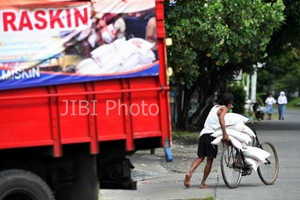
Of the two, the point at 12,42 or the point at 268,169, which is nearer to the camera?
the point at 12,42

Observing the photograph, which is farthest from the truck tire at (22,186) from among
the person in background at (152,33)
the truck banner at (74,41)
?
the person in background at (152,33)

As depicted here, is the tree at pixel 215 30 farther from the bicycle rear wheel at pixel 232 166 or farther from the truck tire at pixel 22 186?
the truck tire at pixel 22 186

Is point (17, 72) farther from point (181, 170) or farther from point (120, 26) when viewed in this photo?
point (181, 170)

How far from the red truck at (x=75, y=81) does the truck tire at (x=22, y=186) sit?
0.4 inches

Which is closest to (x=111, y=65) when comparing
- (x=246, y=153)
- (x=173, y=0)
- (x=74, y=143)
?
(x=74, y=143)

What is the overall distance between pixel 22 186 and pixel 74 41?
1628 millimetres

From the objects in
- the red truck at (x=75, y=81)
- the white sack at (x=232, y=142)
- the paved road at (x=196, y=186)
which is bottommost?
the paved road at (x=196, y=186)

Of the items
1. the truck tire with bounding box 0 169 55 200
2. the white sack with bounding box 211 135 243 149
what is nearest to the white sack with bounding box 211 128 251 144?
the white sack with bounding box 211 135 243 149

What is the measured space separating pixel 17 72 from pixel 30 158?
108 cm

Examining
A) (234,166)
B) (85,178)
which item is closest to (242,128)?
(234,166)

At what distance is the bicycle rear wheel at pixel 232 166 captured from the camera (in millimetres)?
12161

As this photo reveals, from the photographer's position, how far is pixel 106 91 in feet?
25.5

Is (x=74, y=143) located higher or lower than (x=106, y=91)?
lower

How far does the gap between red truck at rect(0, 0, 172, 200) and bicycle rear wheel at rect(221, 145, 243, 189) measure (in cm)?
428
